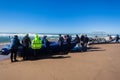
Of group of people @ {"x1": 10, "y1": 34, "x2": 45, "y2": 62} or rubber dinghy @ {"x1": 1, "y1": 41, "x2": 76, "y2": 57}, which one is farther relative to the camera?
rubber dinghy @ {"x1": 1, "y1": 41, "x2": 76, "y2": 57}

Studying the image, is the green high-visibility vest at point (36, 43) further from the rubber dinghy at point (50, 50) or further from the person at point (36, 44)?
the rubber dinghy at point (50, 50)

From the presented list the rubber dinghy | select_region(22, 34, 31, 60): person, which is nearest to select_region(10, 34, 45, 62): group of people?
select_region(22, 34, 31, 60): person

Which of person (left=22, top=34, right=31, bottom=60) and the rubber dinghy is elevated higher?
person (left=22, top=34, right=31, bottom=60)

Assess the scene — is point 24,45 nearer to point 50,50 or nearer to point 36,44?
A: point 36,44

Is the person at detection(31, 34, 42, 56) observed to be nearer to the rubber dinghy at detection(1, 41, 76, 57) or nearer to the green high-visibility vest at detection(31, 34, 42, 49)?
the green high-visibility vest at detection(31, 34, 42, 49)

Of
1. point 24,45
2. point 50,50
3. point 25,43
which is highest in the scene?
point 25,43

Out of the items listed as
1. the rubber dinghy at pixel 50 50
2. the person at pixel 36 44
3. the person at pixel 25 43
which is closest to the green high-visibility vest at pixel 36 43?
the person at pixel 36 44

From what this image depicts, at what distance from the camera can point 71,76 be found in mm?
7977

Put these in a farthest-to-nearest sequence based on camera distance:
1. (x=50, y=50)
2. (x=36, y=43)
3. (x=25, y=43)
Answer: (x=50, y=50) → (x=36, y=43) → (x=25, y=43)

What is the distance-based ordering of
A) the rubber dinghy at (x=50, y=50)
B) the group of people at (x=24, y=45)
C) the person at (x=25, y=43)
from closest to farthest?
the group of people at (x=24, y=45) < the person at (x=25, y=43) < the rubber dinghy at (x=50, y=50)

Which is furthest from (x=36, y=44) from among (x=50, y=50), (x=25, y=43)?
(x=50, y=50)

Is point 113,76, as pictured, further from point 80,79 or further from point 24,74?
point 24,74

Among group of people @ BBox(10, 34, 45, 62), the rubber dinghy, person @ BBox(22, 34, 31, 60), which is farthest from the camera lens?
the rubber dinghy

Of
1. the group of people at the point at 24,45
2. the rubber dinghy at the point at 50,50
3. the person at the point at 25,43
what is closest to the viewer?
the group of people at the point at 24,45
